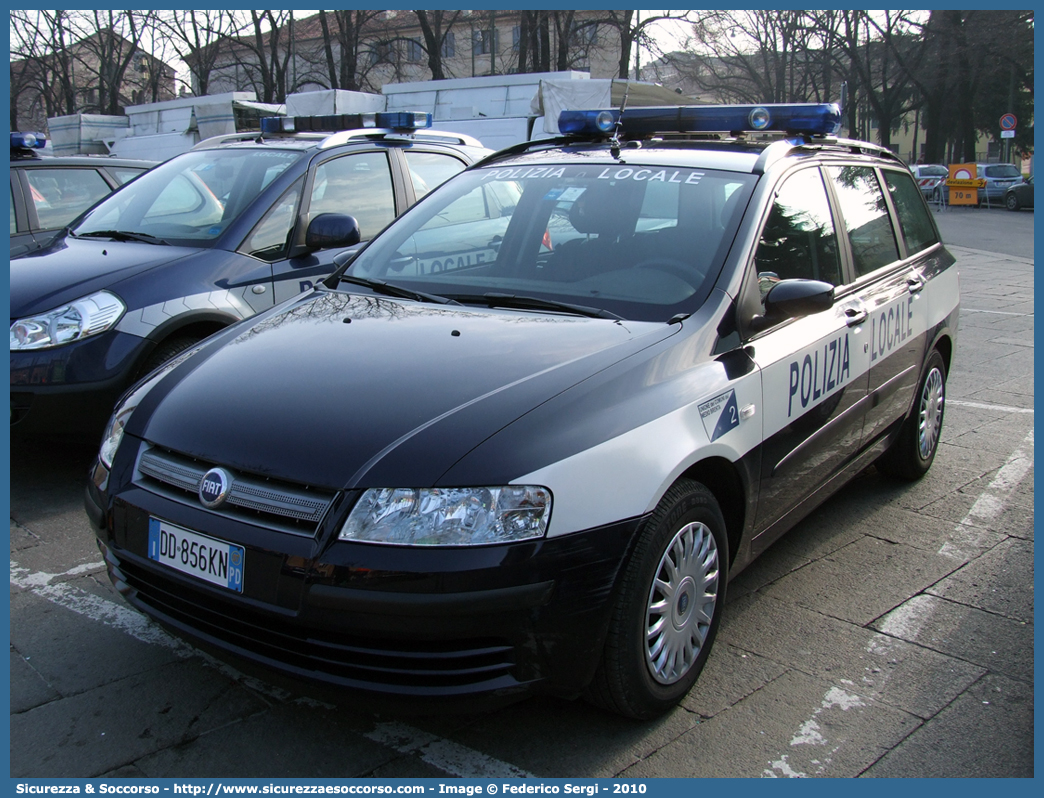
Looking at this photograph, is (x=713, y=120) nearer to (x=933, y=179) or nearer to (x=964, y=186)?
(x=964, y=186)

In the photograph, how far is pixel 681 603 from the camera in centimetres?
277

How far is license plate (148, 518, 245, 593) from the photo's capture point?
7.87 feet

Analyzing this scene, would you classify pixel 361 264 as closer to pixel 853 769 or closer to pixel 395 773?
pixel 395 773

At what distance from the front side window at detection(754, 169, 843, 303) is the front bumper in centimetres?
135

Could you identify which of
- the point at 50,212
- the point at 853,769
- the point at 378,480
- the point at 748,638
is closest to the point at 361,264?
the point at 378,480

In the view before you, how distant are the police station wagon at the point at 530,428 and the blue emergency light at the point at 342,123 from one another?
8.00 feet

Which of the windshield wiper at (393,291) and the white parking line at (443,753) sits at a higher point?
the windshield wiper at (393,291)

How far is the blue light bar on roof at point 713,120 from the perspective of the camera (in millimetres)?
4031

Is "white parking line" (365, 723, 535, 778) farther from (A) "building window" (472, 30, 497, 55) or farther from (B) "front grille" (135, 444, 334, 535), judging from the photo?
(A) "building window" (472, 30, 497, 55)

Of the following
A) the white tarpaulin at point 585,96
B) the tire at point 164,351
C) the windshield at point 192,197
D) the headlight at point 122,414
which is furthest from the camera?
the white tarpaulin at point 585,96

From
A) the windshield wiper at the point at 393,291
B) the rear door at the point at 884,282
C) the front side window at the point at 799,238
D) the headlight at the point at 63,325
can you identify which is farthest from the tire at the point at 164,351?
the rear door at the point at 884,282

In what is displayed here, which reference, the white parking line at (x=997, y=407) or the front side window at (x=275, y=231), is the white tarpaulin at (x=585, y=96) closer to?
the white parking line at (x=997, y=407)

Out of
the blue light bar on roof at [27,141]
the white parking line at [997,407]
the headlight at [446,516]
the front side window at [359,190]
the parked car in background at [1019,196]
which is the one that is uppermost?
the parked car in background at [1019,196]

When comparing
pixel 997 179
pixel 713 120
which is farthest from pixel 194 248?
pixel 997 179
